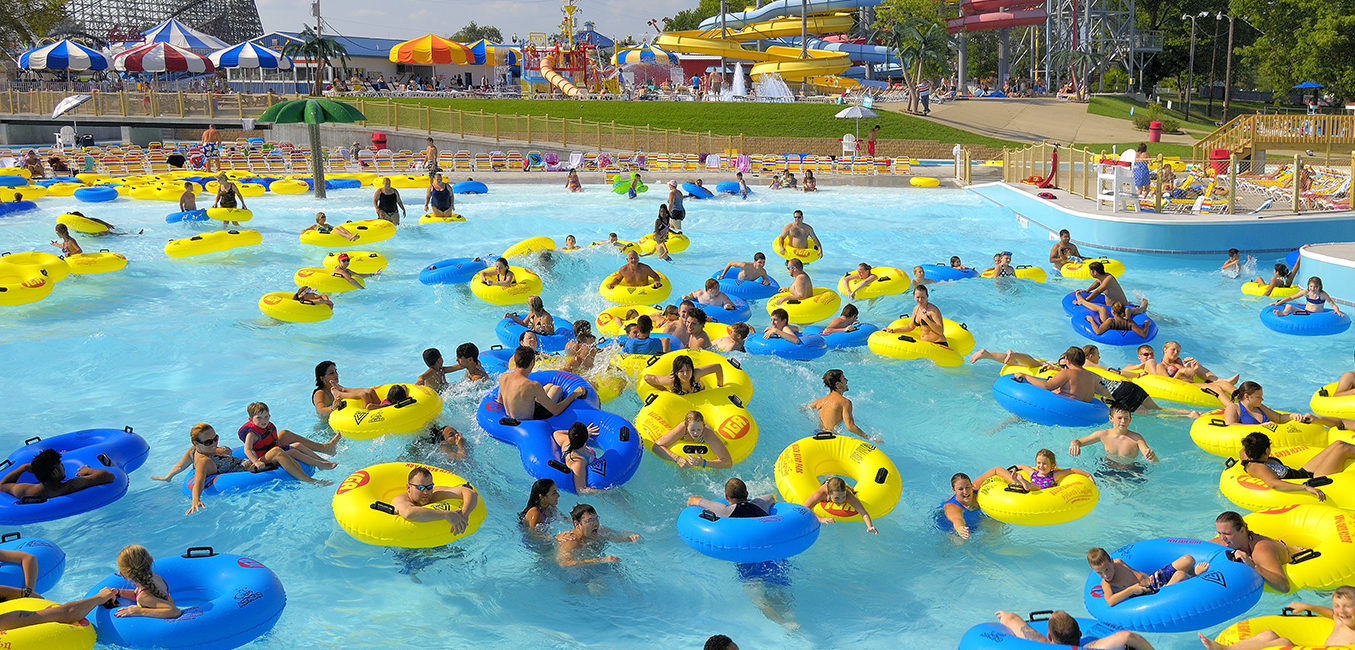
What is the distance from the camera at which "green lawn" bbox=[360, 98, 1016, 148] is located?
3612cm

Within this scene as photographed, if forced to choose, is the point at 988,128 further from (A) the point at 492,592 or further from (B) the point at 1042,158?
(A) the point at 492,592

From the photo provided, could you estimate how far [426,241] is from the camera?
18688mm

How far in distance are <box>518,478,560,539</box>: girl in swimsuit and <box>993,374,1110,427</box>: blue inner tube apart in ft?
15.1

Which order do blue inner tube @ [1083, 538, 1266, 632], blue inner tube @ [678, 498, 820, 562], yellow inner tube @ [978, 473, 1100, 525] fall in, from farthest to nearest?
yellow inner tube @ [978, 473, 1100, 525]
blue inner tube @ [678, 498, 820, 562]
blue inner tube @ [1083, 538, 1266, 632]

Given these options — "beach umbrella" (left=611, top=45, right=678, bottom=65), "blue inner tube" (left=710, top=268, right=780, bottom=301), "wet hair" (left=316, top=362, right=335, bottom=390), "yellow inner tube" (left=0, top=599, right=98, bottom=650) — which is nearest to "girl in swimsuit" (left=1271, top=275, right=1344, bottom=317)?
"blue inner tube" (left=710, top=268, right=780, bottom=301)

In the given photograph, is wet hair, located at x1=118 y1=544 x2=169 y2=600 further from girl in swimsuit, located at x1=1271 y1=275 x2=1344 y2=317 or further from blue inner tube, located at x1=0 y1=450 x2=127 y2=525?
girl in swimsuit, located at x1=1271 y1=275 x2=1344 y2=317

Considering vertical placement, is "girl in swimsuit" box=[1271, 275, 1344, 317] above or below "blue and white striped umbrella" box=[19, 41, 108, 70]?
below

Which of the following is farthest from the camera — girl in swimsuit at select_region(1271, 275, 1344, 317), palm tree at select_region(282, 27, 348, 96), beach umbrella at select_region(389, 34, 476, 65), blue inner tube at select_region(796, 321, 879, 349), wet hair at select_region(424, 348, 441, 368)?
beach umbrella at select_region(389, 34, 476, 65)

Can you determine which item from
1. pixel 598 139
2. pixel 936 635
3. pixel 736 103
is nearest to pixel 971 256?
pixel 936 635

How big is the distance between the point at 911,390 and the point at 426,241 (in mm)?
11009

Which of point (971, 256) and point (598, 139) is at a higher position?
point (598, 139)

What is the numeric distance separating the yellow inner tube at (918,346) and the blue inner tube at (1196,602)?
15.5 ft

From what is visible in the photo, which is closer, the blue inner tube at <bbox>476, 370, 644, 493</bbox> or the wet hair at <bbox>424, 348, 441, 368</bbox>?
the blue inner tube at <bbox>476, 370, 644, 493</bbox>

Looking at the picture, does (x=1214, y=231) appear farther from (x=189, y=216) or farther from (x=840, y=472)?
(x=189, y=216)
